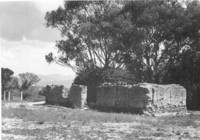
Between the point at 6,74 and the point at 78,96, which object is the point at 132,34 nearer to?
the point at 78,96

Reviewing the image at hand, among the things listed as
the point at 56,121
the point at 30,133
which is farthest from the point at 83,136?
the point at 56,121

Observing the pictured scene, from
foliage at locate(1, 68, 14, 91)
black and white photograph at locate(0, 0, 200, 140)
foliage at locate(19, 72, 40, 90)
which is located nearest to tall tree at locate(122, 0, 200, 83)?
black and white photograph at locate(0, 0, 200, 140)

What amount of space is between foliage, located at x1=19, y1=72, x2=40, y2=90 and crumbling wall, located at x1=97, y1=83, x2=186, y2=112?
31400 mm

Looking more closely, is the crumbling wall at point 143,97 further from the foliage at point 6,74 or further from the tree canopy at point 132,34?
the foliage at point 6,74

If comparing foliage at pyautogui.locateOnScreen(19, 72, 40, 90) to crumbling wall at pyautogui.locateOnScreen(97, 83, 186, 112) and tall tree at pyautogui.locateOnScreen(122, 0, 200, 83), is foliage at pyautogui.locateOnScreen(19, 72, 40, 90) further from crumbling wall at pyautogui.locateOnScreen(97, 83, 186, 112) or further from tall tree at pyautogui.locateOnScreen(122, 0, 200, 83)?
crumbling wall at pyautogui.locateOnScreen(97, 83, 186, 112)

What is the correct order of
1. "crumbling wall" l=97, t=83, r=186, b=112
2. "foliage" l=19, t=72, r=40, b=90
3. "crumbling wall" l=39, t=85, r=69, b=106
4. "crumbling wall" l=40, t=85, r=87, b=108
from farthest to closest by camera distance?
"foliage" l=19, t=72, r=40, b=90 → "crumbling wall" l=39, t=85, r=69, b=106 → "crumbling wall" l=40, t=85, r=87, b=108 → "crumbling wall" l=97, t=83, r=186, b=112

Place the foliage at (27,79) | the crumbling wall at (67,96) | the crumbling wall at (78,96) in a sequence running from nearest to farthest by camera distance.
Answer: the crumbling wall at (78,96)
the crumbling wall at (67,96)
the foliage at (27,79)

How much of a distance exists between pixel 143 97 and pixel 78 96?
7.27 m

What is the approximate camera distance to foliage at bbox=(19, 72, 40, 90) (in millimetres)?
53325

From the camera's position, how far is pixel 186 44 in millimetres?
31016

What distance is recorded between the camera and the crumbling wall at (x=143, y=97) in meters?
20.6

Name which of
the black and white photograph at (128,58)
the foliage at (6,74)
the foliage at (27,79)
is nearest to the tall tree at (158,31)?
the black and white photograph at (128,58)

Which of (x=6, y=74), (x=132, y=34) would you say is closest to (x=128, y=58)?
(x=132, y=34)

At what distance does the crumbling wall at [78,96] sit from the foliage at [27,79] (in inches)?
1061
